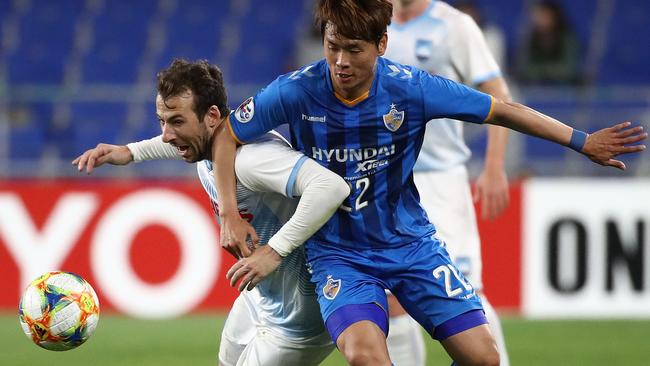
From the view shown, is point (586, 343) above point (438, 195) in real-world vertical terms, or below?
below

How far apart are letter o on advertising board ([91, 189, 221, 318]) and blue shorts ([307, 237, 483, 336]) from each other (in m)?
5.39

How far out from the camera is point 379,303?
4398 mm

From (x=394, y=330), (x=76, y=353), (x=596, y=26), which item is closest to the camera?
(x=394, y=330)

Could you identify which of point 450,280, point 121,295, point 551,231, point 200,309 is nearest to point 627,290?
point 551,231

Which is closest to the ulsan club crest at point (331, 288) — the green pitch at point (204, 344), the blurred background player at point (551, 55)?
the green pitch at point (204, 344)

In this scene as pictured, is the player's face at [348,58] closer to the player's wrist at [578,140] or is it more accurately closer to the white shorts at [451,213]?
the player's wrist at [578,140]

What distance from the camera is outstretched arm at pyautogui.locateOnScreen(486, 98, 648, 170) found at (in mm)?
4336

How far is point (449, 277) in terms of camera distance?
4508mm

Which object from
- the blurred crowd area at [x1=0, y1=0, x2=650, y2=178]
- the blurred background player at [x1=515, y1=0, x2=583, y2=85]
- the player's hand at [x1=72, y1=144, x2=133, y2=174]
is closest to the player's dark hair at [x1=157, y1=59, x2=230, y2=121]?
the player's hand at [x1=72, y1=144, x2=133, y2=174]

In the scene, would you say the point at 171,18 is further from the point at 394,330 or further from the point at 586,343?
the point at 394,330

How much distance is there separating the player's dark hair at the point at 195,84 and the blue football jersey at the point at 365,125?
5.8 inches

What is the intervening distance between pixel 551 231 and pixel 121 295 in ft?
12.0

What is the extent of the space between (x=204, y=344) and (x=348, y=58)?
4407mm

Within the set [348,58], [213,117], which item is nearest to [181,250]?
[213,117]
